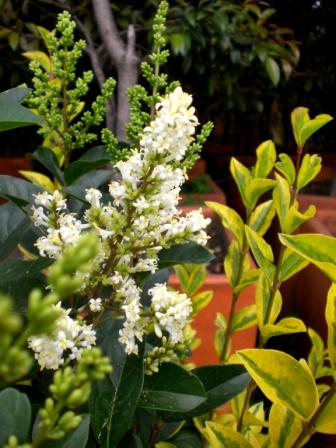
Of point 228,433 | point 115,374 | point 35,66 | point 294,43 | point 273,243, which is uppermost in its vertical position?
point 35,66

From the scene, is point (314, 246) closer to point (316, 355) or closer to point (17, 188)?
point (17, 188)

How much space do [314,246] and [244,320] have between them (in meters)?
0.40

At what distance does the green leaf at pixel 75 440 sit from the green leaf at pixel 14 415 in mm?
35

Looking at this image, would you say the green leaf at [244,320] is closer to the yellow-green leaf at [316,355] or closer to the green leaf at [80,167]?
the yellow-green leaf at [316,355]

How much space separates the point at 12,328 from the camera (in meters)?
0.18

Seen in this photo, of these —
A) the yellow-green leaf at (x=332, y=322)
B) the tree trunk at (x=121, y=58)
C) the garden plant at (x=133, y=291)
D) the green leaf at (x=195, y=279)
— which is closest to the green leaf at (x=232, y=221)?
the garden plant at (x=133, y=291)

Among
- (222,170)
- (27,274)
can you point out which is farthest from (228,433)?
(222,170)

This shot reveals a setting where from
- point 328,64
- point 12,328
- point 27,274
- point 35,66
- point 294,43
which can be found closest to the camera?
point 12,328

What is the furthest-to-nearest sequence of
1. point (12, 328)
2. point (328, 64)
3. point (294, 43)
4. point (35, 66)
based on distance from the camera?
point (328, 64) → point (294, 43) → point (35, 66) → point (12, 328)

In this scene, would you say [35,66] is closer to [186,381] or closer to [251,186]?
[251,186]

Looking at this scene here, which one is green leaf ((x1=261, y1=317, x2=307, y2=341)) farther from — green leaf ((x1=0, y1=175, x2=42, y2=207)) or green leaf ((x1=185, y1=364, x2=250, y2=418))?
green leaf ((x1=0, y1=175, x2=42, y2=207))

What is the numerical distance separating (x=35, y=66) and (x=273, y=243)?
1.40 metres

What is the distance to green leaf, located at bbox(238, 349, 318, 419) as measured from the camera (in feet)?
1.67

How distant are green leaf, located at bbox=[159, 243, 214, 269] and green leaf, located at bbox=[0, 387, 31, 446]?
22cm
